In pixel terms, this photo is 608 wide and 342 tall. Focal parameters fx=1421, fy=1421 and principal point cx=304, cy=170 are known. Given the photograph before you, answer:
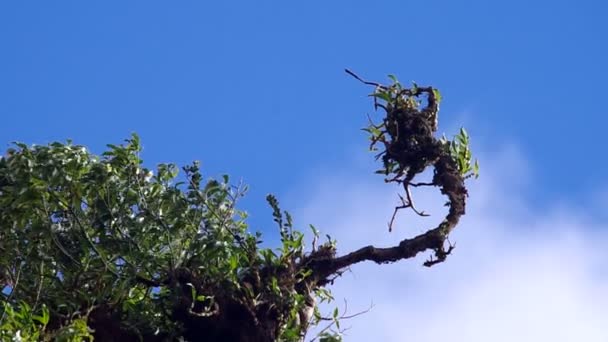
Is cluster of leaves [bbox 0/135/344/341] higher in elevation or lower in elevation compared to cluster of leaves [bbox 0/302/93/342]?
higher

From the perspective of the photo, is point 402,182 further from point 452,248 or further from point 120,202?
point 120,202

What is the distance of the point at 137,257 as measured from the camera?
1172 centimetres

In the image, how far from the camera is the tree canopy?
11633 millimetres

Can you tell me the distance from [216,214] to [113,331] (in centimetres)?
133

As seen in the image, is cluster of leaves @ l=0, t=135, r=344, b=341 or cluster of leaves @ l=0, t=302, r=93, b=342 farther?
cluster of leaves @ l=0, t=135, r=344, b=341

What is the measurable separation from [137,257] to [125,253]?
0.10 meters

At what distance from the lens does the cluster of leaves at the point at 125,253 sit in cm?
1166

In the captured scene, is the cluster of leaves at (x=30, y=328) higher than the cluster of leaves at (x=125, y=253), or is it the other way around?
the cluster of leaves at (x=125, y=253)

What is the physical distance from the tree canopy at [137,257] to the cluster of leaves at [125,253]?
0.01 metres

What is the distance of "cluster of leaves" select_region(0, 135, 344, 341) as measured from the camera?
38.2 ft

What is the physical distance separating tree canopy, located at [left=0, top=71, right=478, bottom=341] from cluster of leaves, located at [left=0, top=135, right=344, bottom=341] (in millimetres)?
10

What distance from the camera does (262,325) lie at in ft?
38.1

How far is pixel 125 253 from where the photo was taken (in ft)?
38.4

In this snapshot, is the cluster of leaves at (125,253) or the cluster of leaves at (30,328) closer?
the cluster of leaves at (30,328)
